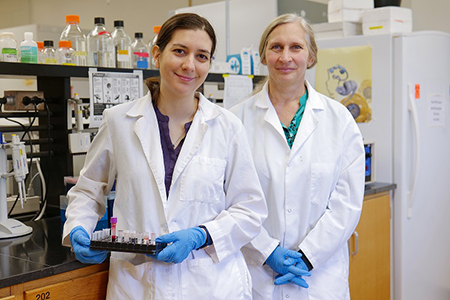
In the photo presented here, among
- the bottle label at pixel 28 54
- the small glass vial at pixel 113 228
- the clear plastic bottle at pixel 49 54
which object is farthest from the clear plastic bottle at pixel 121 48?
the small glass vial at pixel 113 228

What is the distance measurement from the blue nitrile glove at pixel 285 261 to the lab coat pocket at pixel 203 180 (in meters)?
0.43

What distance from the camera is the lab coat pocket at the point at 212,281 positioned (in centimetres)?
164

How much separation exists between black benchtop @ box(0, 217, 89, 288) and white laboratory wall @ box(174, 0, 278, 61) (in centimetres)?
228

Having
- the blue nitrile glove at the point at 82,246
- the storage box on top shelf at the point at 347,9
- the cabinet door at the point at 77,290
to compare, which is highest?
the storage box on top shelf at the point at 347,9

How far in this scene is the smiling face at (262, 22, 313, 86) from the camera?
2.06m

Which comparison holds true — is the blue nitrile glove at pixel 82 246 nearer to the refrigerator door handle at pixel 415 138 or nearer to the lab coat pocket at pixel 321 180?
the lab coat pocket at pixel 321 180

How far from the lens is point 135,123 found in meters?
1.70

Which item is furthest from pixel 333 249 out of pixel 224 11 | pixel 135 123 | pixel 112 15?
pixel 112 15

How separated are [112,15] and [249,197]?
6.01 metres

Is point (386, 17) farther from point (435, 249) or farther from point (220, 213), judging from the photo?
point (220, 213)

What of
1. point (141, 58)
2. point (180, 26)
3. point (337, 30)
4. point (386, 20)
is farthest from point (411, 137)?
point (180, 26)

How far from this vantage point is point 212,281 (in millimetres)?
1655

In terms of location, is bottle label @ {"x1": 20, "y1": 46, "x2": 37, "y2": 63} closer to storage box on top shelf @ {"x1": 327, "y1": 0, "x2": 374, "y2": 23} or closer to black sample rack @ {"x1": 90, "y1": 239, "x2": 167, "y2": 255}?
black sample rack @ {"x1": 90, "y1": 239, "x2": 167, "y2": 255}

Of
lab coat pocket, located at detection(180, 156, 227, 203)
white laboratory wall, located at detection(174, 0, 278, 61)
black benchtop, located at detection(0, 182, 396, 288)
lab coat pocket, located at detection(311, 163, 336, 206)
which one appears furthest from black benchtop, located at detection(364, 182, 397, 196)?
black benchtop, located at detection(0, 182, 396, 288)
